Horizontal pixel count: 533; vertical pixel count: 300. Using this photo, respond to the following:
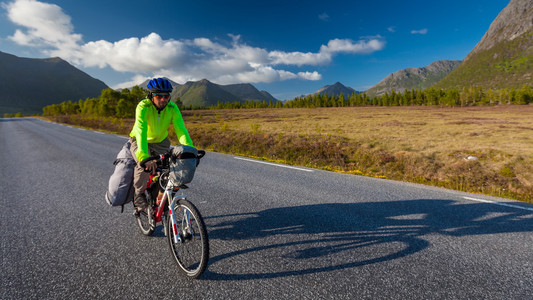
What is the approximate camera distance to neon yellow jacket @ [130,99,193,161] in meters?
3.15

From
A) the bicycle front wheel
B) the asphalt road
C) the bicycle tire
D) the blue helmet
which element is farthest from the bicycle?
the blue helmet

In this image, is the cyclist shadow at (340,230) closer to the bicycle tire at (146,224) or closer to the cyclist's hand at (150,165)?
the bicycle tire at (146,224)

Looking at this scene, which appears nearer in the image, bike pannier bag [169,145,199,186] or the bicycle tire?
bike pannier bag [169,145,199,186]

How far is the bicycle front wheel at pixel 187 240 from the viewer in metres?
2.67

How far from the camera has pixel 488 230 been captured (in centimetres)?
371

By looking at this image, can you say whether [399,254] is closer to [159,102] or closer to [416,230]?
[416,230]

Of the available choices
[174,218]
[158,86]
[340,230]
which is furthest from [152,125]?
[340,230]

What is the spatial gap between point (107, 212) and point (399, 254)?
205 inches

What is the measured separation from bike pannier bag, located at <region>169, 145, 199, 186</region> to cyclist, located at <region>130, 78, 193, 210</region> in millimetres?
414

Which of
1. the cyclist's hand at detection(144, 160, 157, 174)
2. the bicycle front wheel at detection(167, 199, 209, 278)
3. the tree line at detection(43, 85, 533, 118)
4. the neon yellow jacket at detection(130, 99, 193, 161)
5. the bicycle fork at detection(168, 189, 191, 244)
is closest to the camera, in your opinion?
the bicycle front wheel at detection(167, 199, 209, 278)

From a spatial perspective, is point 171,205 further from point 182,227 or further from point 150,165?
point 150,165

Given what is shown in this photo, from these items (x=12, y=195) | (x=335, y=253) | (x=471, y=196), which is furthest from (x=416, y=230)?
(x=12, y=195)

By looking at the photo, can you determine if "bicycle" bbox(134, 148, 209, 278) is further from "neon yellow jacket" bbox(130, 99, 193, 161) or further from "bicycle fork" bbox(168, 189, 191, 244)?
"neon yellow jacket" bbox(130, 99, 193, 161)

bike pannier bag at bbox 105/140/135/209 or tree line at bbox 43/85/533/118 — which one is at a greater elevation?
tree line at bbox 43/85/533/118
